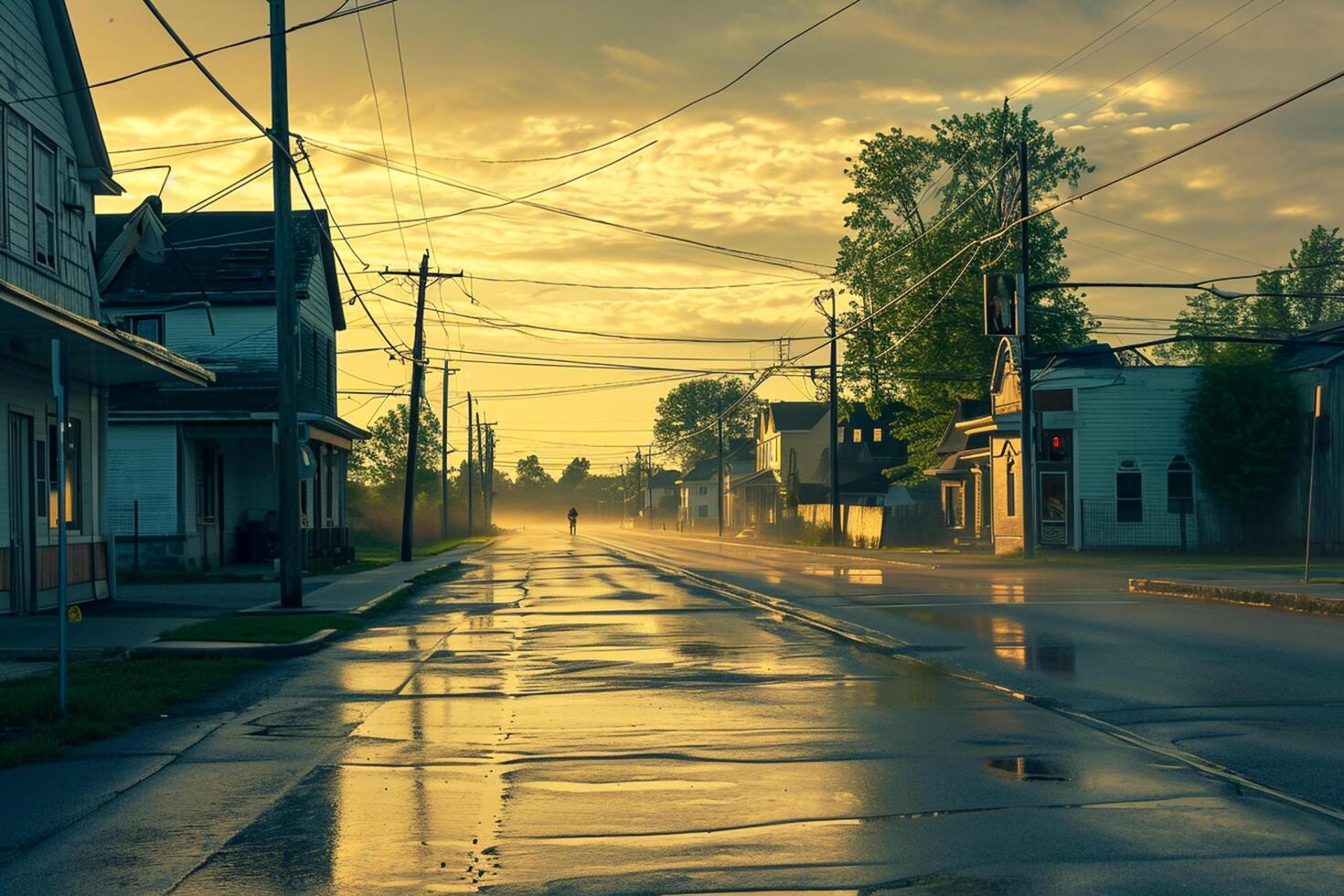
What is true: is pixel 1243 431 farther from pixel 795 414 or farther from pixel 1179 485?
pixel 795 414

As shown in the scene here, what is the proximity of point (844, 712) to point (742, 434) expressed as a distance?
17224 centimetres

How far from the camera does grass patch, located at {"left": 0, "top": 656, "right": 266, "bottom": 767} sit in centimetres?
1016

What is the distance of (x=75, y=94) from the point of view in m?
22.3

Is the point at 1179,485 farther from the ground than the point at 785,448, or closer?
closer

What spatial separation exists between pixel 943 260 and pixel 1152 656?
49.0 metres

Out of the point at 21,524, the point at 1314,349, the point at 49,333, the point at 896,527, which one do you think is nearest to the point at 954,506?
the point at 896,527

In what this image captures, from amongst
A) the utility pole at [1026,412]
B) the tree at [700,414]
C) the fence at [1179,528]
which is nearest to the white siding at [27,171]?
the utility pole at [1026,412]

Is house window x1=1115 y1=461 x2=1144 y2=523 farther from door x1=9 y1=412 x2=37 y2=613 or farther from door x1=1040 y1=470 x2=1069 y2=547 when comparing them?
door x1=9 y1=412 x2=37 y2=613

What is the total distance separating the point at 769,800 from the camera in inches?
306

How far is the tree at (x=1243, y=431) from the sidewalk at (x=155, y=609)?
26.0 meters

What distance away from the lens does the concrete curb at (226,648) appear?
1577 centimetres

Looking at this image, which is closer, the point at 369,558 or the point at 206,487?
the point at 206,487

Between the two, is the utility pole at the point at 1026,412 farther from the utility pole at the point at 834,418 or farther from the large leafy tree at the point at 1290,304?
the large leafy tree at the point at 1290,304

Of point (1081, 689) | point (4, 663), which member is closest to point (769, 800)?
point (1081, 689)
